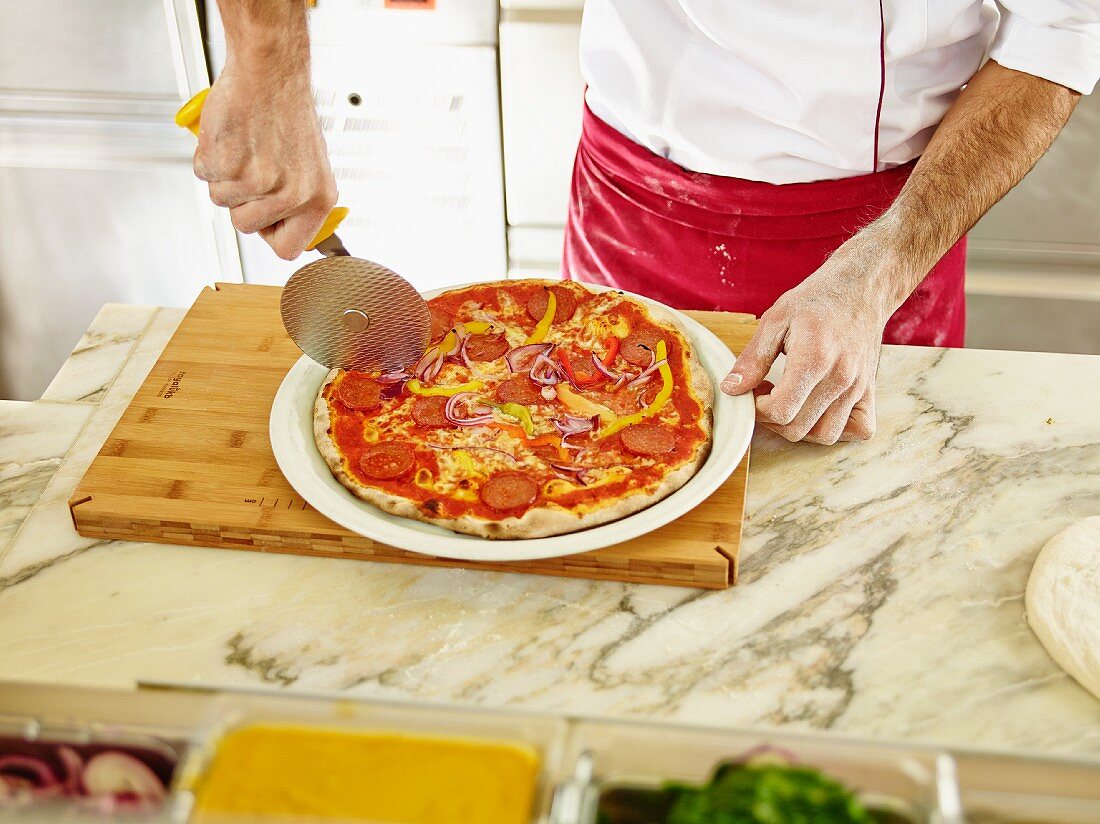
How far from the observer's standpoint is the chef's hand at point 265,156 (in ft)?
4.95

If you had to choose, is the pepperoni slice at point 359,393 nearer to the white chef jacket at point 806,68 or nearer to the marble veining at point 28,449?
the marble veining at point 28,449

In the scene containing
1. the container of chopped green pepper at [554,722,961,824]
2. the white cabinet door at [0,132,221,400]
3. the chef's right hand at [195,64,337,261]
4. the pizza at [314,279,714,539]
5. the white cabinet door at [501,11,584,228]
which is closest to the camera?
the container of chopped green pepper at [554,722,961,824]

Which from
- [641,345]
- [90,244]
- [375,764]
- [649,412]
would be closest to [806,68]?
[641,345]

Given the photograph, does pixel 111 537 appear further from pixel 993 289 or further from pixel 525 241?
pixel 993 289

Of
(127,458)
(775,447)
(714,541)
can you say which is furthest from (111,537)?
(775,447)

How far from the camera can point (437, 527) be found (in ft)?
4.42

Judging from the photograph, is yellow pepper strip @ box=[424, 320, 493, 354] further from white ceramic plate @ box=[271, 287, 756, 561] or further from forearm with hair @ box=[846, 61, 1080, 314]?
forearm with hair @ box=[846, 61, 1080, 314]

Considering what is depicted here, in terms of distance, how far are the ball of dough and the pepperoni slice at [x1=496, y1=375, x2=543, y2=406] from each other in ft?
2.32

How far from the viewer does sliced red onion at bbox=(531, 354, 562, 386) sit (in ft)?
5.28

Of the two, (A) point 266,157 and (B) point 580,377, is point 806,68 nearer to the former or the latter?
(B) point 580,377

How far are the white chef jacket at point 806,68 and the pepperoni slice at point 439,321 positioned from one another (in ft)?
1.61

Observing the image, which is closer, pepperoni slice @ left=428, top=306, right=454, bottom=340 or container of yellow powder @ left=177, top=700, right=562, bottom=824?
container of yellow powder @ left=177, top=700, right=562, bottom=824

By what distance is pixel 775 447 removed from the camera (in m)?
1.54

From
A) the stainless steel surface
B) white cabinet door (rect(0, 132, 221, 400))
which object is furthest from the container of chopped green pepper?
white cabinet door (rect(0, 132, 221, 400))
